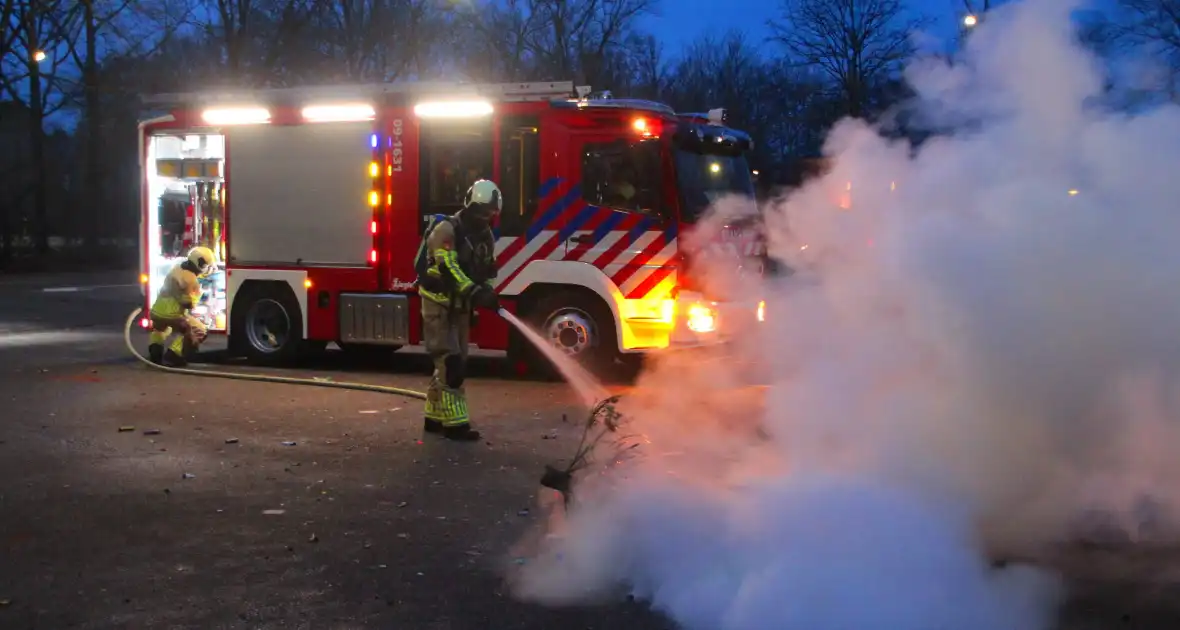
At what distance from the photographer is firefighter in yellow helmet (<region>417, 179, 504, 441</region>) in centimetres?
842

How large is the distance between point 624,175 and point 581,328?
164 centimetres

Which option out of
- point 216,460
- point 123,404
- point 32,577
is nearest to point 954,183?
point 32,577

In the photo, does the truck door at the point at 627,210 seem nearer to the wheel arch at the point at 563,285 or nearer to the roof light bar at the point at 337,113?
the wheel arch at the point at 563,285

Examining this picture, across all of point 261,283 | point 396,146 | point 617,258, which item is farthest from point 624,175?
point 261,283

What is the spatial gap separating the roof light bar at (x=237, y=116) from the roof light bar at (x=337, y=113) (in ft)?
1.96

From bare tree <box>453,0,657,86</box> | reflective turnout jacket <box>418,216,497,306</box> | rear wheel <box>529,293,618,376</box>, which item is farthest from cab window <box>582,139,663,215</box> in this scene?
bare tree <box>453,0,657,86</box>

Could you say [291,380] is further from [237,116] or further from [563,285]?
[237,116]

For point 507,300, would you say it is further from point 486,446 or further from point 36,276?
point 36,276

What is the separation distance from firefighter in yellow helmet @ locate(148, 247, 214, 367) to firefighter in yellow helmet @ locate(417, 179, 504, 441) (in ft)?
16.3

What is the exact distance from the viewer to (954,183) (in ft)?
17.0

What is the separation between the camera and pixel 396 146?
1210 centimetres

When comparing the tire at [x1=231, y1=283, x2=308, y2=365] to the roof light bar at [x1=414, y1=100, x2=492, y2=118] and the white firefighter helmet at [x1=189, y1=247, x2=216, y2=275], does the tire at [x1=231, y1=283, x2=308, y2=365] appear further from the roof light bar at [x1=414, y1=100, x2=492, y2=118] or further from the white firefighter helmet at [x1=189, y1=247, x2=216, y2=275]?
the roof light bar at [x1=414, y1=100, x2=492, y2=118]

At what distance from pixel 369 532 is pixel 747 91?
3689cm

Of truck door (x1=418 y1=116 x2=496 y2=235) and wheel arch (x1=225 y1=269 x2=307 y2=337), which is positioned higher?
Answer: truck door (x1=418 y1=116 x2=496 y2=235)
